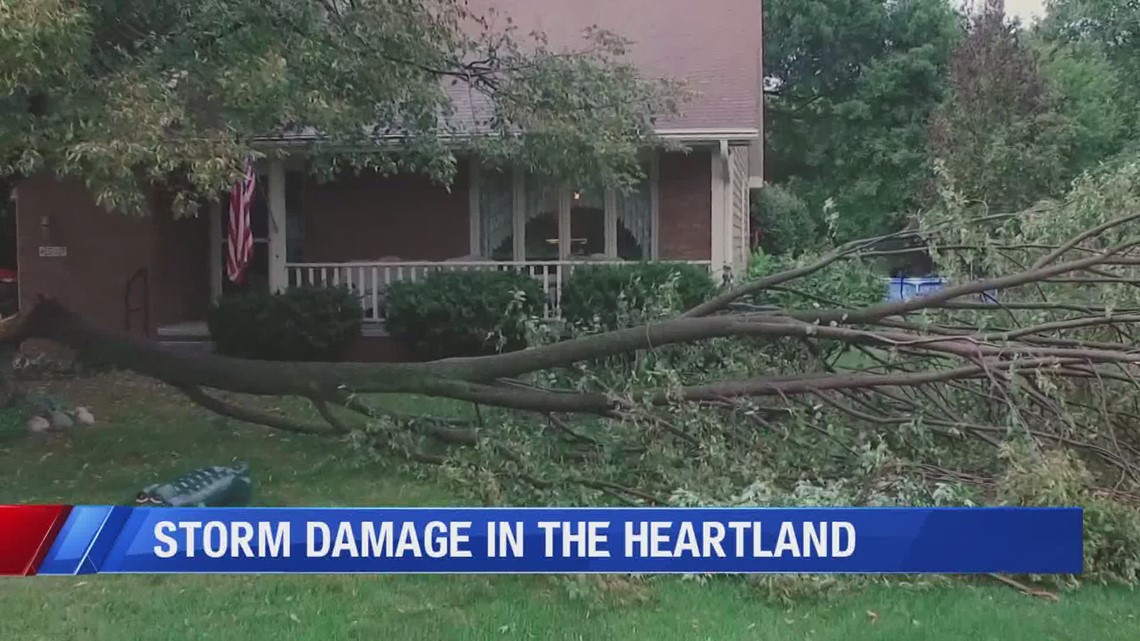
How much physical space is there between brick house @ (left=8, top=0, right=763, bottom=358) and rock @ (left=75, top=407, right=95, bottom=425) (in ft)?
12.7

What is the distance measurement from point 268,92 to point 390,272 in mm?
7505

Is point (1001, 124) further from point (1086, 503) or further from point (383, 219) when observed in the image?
point (1086, 503)

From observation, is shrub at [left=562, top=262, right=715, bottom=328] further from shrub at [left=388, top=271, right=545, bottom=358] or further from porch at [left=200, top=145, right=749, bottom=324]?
porch at [left=200, top=145, right=749, bottom=324]

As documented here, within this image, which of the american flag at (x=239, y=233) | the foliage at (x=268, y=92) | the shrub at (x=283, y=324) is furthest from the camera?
the american flag at (x=239, y=233)

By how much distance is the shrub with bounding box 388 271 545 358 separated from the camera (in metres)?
12.4

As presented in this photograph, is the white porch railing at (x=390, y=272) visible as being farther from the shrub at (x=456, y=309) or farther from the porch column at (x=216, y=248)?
the porch column at (x=216, y=248)

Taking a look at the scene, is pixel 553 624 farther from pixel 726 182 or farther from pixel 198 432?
pixel 726 182

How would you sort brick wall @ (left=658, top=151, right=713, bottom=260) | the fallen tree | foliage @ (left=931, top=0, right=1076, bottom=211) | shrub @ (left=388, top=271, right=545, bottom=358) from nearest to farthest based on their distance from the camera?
the fallen tree → shrub @ (left=388, top=271, right=545, bottom=358) → brick wall @ (left=658, top=151, right=713, bottom=260) → foliage @ (left=931, top=0, right=1076, bottom=211)

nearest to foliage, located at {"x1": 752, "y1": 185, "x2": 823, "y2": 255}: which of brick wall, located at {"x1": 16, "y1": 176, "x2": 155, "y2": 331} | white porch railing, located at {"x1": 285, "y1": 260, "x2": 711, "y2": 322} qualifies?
white porch railing, located at {"x1": 285, "y1": 260, "x2": 711, "y2": 322}

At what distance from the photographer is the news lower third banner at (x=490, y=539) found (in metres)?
4.25

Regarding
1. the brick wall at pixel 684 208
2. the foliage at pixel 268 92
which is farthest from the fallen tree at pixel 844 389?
the brick wall at pixel 684 208

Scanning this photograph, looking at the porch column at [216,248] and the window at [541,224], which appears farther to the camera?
the porch column at [216,248]

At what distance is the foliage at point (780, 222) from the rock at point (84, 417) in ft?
70.1

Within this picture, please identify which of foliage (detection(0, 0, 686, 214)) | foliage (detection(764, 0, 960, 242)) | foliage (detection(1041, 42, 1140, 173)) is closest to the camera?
foliage (detection(0, 0, 686, 214))
